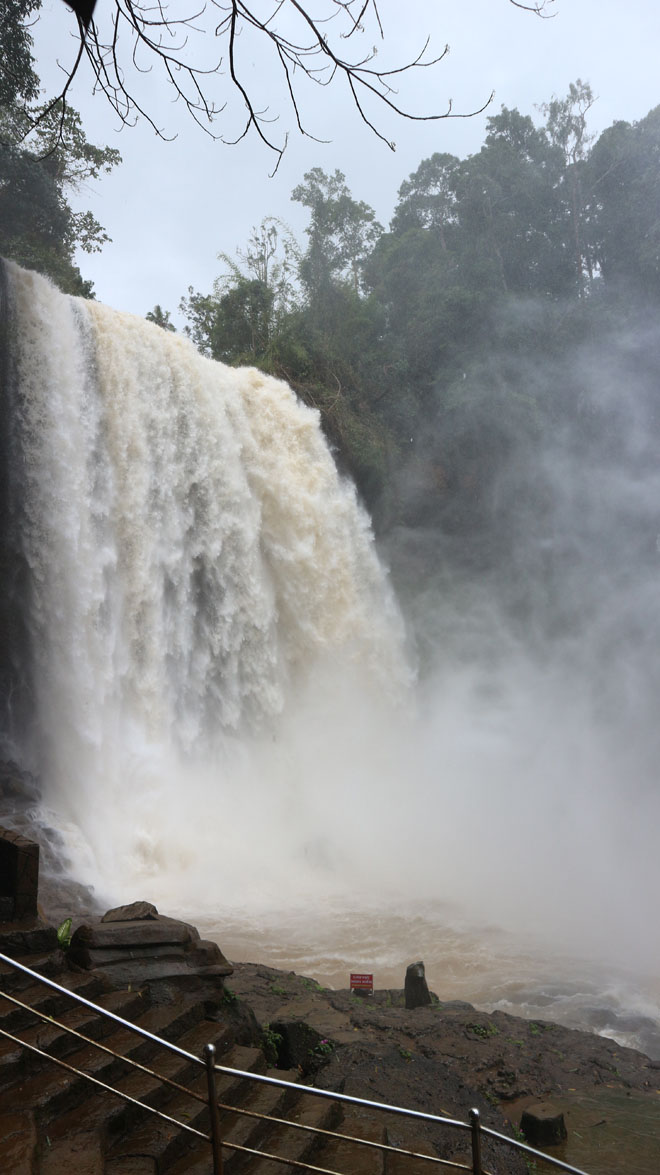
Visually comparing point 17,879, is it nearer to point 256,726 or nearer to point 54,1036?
point 54,1036

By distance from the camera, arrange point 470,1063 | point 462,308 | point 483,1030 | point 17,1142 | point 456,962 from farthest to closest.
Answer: point 462,308
point 456,962
point 483,1030
point 470,1063
point 17,1142

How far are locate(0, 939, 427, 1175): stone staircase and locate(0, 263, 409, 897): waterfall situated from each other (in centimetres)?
511

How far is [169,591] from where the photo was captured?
1245 cm

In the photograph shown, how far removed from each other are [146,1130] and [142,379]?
10430 mm

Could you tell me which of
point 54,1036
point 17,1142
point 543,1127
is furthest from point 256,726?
point 17,1142

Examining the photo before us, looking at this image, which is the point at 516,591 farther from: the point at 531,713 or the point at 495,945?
the point at 495,945

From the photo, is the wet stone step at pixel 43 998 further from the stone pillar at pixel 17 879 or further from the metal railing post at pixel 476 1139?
the metal railing post at pixel 476 1139

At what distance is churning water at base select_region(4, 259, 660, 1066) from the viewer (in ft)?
31.9

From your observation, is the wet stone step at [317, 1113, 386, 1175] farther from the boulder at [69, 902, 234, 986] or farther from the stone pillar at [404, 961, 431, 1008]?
the stone pillar at [404, 961, 431, 1008]

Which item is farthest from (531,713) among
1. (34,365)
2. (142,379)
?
(34,365)

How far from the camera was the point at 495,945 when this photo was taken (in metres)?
9.45

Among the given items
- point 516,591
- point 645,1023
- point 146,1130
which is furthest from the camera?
point 516,591

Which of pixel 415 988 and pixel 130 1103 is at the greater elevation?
pixel 130 1103

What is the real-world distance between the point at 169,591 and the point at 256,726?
284cm
